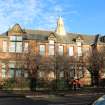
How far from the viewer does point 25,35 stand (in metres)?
58.7

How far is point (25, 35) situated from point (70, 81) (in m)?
11.4

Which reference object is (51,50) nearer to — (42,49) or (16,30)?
(42,49)

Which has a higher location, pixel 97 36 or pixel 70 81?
pixel 97 36

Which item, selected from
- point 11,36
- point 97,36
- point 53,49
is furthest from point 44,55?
point 97,36

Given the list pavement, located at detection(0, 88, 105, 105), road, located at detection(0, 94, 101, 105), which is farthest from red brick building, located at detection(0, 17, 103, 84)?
road, located at detection(0, 94, 101, 105)

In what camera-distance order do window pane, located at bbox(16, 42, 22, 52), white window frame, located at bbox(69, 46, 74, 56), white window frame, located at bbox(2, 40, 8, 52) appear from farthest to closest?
white window frame, located at bbox(69, 46, 74, 56)
white window frame, located at bbox(2, 40, 8, 52)
window pane, located at bbox(16, 42, 22, 52)

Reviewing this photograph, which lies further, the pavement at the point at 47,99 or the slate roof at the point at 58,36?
the slate roof at the point at 58,36

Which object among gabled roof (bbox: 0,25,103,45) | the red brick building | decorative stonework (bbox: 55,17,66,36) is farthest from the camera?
decorative stonework (bbox: 55,17,66,36)

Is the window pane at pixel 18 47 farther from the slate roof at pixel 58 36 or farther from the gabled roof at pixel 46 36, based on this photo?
the slate roof at pixel 58 36

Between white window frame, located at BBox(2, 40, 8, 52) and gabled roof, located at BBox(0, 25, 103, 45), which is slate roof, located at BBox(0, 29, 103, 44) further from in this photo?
white window frame, located at BBox(2, 40, 8, 52)

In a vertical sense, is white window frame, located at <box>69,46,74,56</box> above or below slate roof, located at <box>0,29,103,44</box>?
below

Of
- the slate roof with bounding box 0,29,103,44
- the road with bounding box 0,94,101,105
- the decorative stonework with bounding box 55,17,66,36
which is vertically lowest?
the road with bounding box 0,94,101,105

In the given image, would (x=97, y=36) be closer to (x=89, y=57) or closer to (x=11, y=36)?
(x=89, y=57)

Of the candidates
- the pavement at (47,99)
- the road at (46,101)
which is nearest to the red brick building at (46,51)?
the pavement at (47,99)
